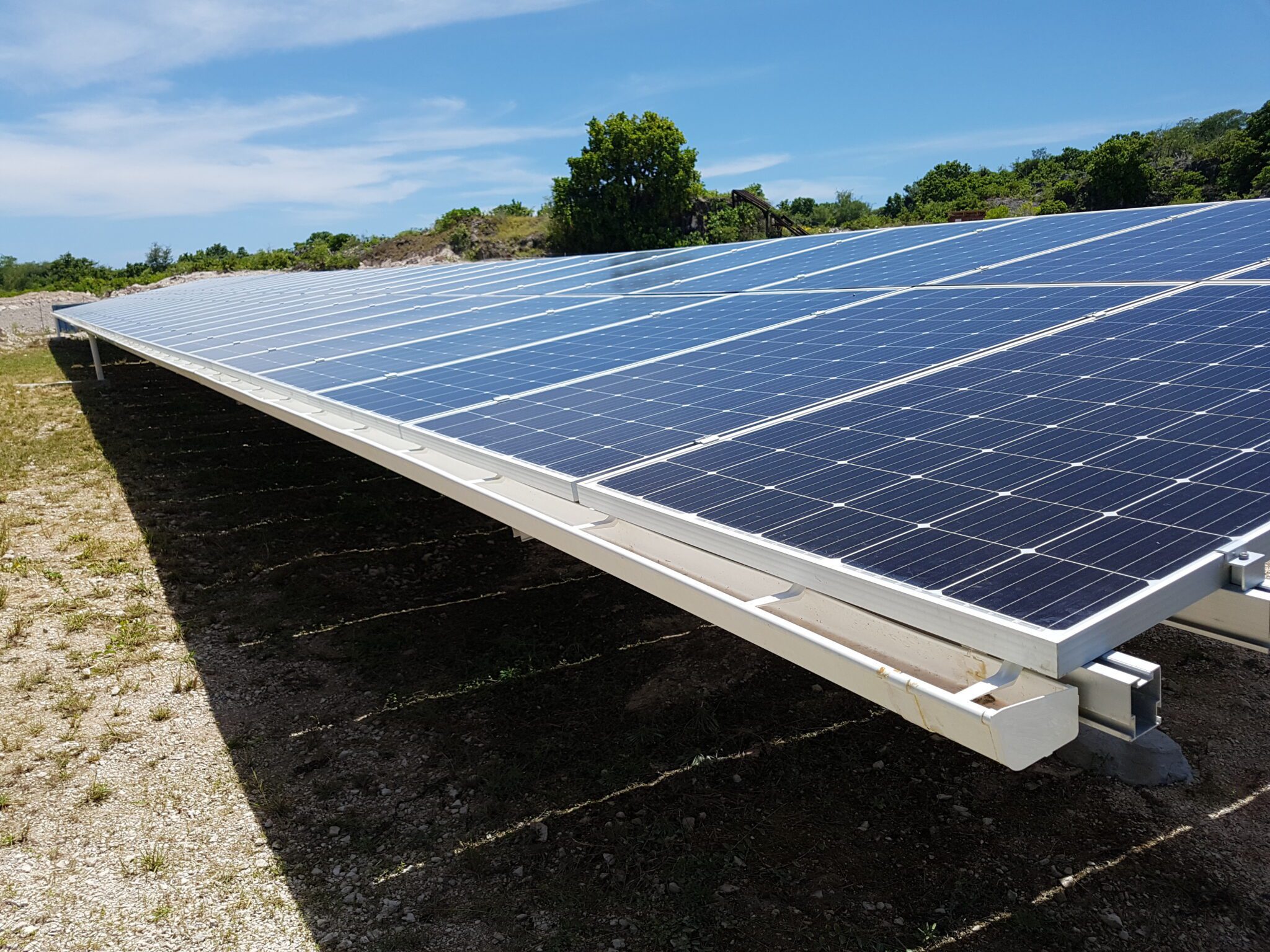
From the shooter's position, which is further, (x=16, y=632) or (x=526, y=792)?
(x=16, y=632)

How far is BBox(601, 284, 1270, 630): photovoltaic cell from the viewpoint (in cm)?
376

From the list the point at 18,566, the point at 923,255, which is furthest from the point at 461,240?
the point at 923,255

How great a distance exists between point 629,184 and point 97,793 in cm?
6964

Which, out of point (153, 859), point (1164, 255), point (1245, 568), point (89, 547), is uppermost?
point (1164, 255)

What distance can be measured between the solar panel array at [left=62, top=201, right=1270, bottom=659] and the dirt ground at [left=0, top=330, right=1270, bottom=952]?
325cm

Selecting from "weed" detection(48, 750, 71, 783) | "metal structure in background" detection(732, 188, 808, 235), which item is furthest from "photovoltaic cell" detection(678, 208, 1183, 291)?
"metal structure in background" detection(732, 188, 808, 235)

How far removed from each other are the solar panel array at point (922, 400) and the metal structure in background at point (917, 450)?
0.03m

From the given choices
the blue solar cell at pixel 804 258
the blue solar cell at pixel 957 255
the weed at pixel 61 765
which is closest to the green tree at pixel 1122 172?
the blue solar cell at pixel 804 258

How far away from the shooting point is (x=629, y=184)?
72.6 m

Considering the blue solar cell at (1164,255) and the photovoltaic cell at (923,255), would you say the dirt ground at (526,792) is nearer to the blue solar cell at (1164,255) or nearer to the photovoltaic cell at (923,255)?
the blue solar cell at (1164,255)

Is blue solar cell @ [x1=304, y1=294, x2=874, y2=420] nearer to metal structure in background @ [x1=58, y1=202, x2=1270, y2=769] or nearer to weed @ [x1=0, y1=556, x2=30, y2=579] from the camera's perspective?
metal structure in background @ [x1=58, y1=202, x2=1270, y2=769]

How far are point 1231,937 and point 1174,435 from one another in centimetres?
364

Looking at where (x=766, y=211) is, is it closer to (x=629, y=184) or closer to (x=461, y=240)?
(x=629, y=184)

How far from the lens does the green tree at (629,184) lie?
235 feet
